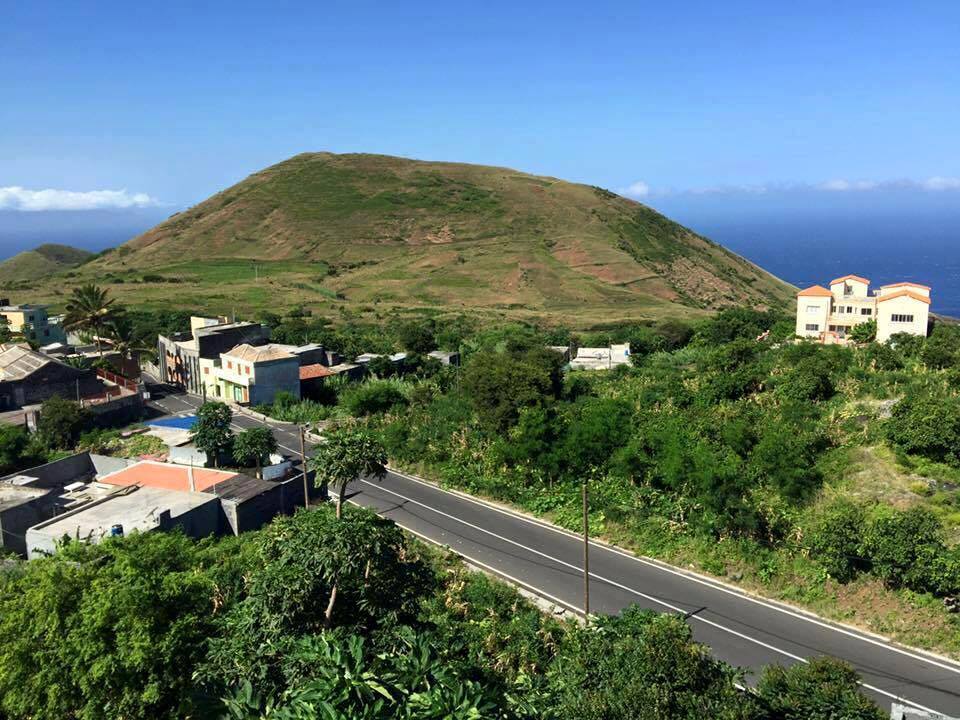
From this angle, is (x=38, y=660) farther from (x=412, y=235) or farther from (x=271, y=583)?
(x=412, y=235)

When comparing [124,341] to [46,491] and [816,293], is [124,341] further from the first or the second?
[816,293]

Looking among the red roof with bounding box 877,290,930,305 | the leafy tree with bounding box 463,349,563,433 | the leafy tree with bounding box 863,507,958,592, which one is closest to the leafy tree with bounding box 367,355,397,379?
the leafy tree with bounding box 463,349,563,433

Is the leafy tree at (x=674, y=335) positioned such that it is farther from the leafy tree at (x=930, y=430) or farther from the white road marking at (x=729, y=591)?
the white road marking at (x=729, y=591)

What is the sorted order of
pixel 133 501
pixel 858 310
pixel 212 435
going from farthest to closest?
pixel 858 310 → pixel 212 435 → pixel 133 501

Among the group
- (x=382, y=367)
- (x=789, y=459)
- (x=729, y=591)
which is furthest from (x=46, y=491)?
(x=789, y=459)

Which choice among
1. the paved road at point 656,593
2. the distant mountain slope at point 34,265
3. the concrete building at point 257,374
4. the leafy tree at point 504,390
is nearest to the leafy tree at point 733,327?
the leafy tree at point 504,390

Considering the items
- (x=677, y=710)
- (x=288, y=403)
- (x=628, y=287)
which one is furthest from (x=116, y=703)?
(x=628, y=287)
